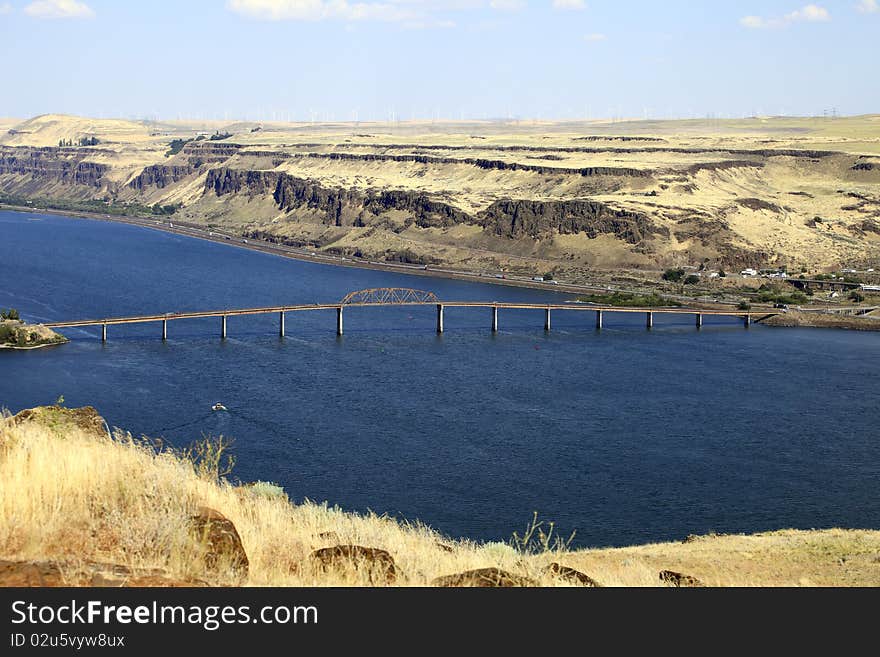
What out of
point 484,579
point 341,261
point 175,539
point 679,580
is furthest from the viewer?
point 341,261

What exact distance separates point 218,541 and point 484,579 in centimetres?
310

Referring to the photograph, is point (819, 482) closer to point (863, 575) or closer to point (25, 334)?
point (863, 575)

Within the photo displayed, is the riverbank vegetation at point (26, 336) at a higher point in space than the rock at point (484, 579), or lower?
lower

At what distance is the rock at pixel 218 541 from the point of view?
12273 millimetres

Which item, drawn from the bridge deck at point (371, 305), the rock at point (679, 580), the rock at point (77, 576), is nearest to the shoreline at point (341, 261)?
the bridge deck at point (371, 305)

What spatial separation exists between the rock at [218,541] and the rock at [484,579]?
7.47 feet

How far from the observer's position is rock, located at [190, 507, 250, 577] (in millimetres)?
12273

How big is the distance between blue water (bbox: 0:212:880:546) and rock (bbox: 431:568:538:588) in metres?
24.8

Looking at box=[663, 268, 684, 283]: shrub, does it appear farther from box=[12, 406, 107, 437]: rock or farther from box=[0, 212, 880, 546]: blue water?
box=[12, 406, 107, 437]: rock

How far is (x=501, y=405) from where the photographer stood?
199 feet

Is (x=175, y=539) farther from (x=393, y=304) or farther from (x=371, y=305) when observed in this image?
(x=371, y=305)

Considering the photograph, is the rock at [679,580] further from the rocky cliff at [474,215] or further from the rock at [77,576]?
the rocky cliff at [474,215]

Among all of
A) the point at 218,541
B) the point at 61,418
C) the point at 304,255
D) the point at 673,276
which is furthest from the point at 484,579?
the point at 304,255

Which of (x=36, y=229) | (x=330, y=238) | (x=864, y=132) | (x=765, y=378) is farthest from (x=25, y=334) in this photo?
(x=864, y=132)
